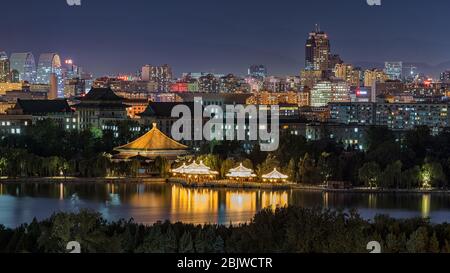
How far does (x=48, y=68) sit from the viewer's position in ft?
145

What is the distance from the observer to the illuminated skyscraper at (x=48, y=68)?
42.3m

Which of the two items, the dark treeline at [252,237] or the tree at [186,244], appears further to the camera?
the tree at [186,244]

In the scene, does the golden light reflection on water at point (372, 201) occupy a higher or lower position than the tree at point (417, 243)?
lower

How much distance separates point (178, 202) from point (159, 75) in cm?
3695

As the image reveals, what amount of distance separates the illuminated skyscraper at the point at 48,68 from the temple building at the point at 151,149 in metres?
23.9

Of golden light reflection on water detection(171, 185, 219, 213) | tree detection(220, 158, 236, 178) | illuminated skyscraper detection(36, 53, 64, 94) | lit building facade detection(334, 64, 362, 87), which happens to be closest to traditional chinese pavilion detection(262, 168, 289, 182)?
tree detection(220, 158, 236, 178)

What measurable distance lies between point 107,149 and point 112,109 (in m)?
6.09

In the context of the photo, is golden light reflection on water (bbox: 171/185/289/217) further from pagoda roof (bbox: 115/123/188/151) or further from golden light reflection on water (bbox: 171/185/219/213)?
pagoda roof (bbox: 115/123/188/151)

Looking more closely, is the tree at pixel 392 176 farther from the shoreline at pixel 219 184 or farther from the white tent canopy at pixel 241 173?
the white tent canopy at pixel 241 173

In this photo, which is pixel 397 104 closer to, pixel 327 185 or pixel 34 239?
pixel 327 185

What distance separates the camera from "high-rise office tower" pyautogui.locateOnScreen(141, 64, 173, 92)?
48.6m

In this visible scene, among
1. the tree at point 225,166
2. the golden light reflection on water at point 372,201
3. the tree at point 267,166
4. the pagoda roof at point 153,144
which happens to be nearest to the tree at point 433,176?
the golden light reflection on water at point 372,201

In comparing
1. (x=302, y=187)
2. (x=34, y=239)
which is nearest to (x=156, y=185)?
(x=302, y=187)
